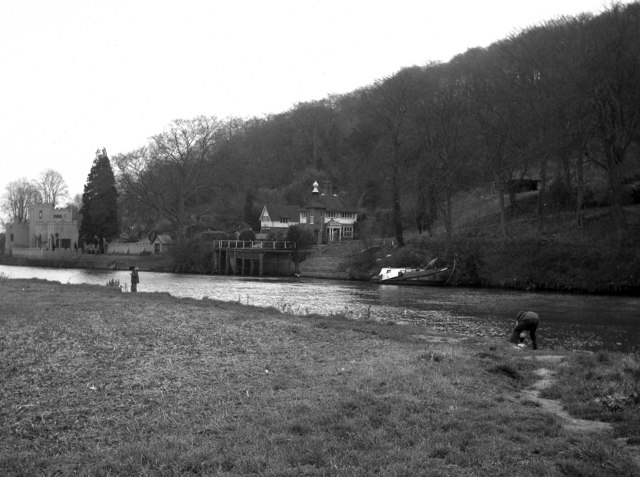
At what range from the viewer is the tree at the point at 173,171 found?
81500mm

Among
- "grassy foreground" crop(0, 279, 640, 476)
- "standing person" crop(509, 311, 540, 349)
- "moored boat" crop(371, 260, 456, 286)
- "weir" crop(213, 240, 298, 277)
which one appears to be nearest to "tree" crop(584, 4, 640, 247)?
"moored boat" crop(371, 260, 456, 286)

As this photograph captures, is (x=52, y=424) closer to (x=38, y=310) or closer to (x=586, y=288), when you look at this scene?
(x=38, y=310)

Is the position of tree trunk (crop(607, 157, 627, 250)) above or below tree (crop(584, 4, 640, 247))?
below

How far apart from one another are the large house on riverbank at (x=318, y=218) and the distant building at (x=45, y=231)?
115ft

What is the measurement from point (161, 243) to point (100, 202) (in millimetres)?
12726

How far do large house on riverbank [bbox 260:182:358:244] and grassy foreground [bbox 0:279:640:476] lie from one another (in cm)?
6772

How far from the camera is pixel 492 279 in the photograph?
153 feet

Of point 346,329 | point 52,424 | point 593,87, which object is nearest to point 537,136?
point 593,87

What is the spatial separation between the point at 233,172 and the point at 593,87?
61324mm

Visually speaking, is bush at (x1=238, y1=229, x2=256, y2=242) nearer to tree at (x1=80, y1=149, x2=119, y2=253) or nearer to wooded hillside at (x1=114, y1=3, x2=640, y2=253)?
wooded hillside at (x1=114, y1=3, x2=640, y2=253)

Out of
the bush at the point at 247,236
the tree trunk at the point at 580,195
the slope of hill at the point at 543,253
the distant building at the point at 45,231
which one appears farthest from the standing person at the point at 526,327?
the distant building at the point at 45,231

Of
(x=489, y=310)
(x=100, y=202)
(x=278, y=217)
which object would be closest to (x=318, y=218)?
(x=278, y=217)

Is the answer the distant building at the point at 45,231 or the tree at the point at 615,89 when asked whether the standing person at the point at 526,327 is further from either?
the distant building at the point at 45,231

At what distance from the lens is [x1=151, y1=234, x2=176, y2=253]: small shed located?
8656cm
